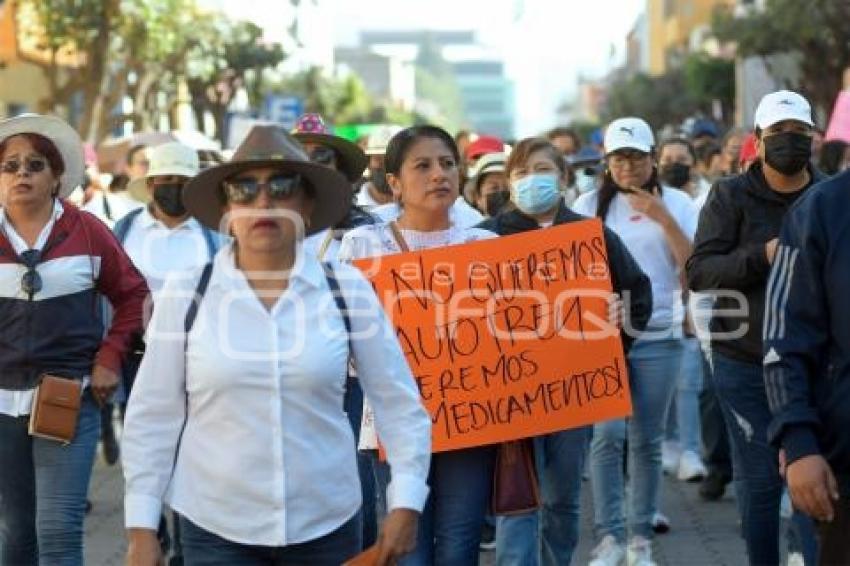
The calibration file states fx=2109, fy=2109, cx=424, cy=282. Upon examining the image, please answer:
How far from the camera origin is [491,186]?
1117 centimetres

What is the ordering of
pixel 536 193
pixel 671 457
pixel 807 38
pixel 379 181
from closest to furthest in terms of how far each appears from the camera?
pixel 536 193, pixel 379 181, pixel 671 457, pixel 807 38

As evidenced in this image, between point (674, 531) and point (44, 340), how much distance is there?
13.9ft

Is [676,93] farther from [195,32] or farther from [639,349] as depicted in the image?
[639,349]

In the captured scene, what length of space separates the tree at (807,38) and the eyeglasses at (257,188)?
33331 mm

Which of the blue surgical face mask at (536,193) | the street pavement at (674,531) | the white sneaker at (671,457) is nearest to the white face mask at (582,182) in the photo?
the white sneaker at (671,457)

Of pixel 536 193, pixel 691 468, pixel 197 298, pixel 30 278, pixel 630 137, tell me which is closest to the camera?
pixel 197 298

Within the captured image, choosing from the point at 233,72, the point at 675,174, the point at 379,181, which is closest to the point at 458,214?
the point at 379,181

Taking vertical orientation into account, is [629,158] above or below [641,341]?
above

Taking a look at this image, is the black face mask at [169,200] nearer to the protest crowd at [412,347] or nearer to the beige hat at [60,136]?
the protest crowd at [412,347]

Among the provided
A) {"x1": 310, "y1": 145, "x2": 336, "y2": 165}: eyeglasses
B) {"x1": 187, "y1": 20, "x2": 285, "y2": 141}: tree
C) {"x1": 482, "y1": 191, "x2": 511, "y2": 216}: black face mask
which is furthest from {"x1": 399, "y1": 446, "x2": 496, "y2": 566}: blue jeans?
{"x1": 187, "y1": 20, "x2": 285, "y2": 141}: tree

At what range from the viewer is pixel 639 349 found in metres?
8.99

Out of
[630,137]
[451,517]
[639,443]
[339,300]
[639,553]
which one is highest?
[630,137]

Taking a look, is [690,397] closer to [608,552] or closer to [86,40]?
[608,552]

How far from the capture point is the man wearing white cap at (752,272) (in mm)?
7398
